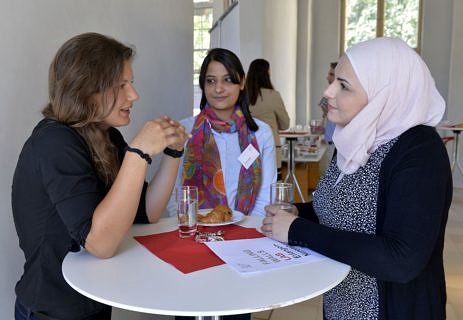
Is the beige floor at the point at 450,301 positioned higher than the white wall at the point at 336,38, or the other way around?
the white wall at the point at 336,38

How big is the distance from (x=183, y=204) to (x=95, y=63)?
1.49 ft

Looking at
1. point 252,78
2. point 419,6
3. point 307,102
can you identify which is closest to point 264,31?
point 252,78

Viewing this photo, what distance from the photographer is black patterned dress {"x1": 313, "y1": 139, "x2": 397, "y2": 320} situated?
1150 millimetres

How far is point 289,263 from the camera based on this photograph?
1078 mm

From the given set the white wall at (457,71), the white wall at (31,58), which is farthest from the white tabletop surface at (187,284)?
the white wall at (457,71)

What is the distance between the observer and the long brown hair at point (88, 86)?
1105 millimetres

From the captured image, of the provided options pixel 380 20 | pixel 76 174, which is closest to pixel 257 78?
pixel 76 174

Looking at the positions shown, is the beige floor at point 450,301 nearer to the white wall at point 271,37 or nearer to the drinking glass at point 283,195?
the drinking glass at point 283,195

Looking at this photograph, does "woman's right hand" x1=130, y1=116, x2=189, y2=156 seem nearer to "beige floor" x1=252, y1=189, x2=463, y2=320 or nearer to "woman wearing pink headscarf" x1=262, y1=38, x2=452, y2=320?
"woman wearing pink headscarf" x1=262, y1=38, x2=452, y2=320

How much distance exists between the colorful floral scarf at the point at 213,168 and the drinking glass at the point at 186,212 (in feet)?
2.16

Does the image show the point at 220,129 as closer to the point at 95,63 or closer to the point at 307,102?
the point at 95,63

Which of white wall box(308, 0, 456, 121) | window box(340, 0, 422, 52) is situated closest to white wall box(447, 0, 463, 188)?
white wall box(308, 0, 456, 121)

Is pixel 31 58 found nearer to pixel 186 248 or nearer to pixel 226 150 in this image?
pixel 186 248

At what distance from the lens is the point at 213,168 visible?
2.00 meters
